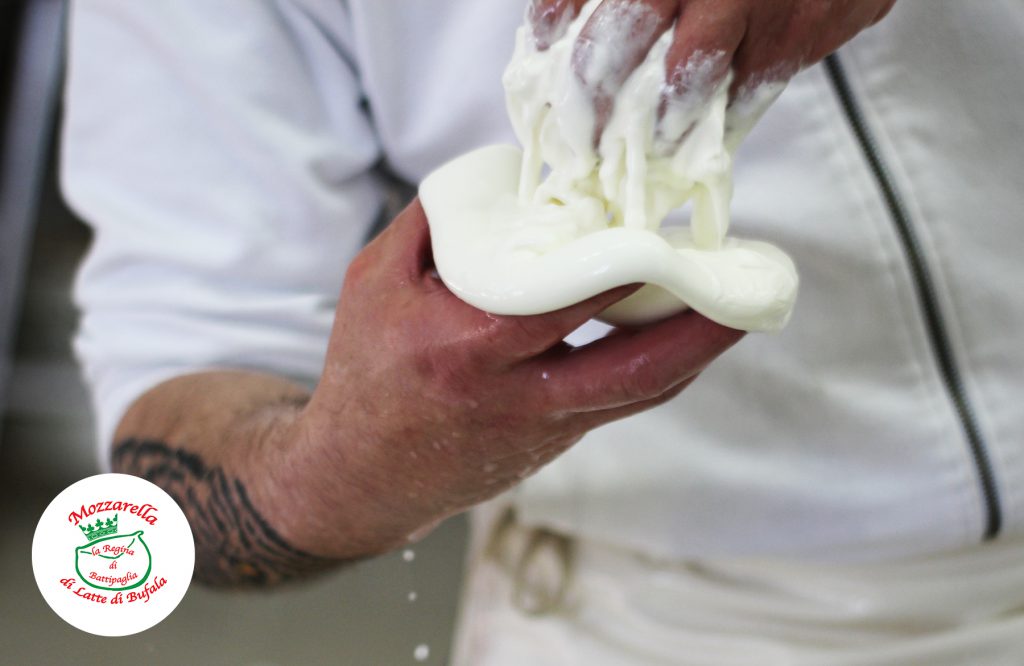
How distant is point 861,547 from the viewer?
1.77ft

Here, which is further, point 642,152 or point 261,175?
point 261,175

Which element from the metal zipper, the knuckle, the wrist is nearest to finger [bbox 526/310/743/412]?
the knuckle

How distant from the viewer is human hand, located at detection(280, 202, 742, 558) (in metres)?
0.31

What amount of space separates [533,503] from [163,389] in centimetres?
→ 26

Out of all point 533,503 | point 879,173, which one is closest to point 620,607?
point 533,503

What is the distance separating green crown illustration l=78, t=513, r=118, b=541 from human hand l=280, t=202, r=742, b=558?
0.35 ft

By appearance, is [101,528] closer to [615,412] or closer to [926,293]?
[615,412]

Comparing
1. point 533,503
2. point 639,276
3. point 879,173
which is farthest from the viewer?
point 533,503

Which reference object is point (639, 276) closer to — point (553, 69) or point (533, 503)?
point (553, 69)

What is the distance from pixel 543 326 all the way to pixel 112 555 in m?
0.20

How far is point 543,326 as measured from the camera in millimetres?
306

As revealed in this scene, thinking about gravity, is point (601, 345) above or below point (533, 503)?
above

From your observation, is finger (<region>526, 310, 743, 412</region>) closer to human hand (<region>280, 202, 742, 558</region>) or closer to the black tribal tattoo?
human hand (<region>280, 202, 742, 558</region>)

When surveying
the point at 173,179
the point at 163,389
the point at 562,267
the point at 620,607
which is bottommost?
the point at 620,607
